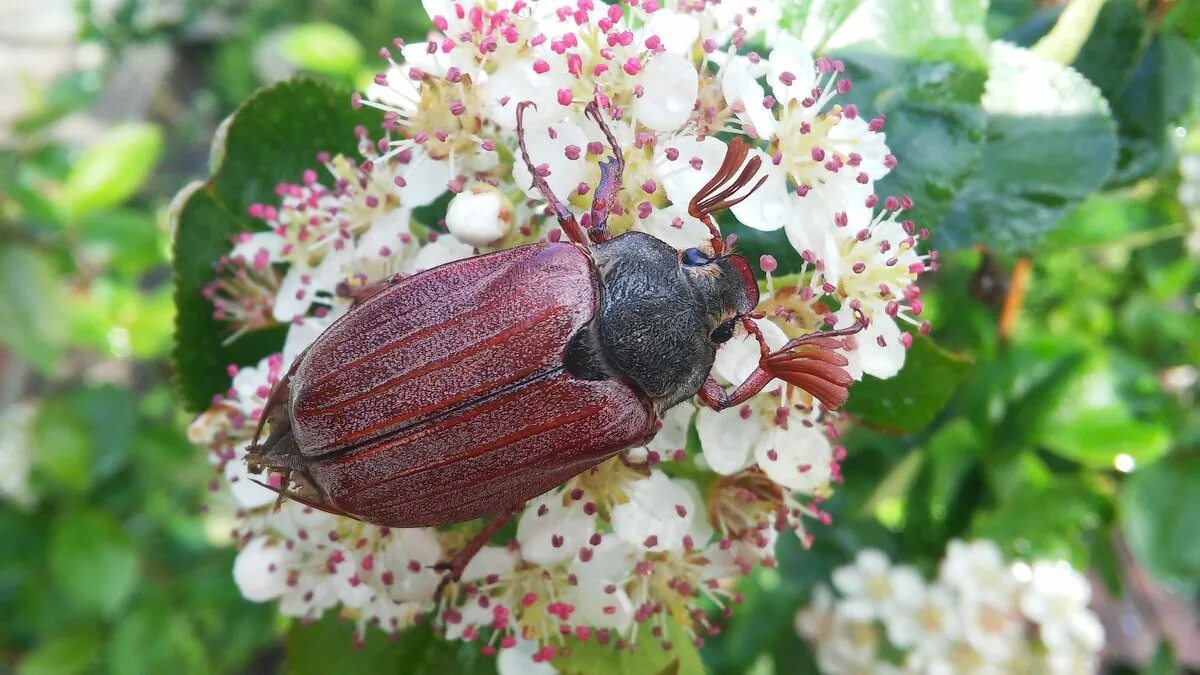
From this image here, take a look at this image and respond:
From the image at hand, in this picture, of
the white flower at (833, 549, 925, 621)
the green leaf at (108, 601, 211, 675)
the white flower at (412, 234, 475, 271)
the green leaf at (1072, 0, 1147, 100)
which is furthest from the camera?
the green leaf at (108, 601, 211, 675)

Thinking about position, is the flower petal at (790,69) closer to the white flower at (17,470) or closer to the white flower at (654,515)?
the white flower at (654,515)

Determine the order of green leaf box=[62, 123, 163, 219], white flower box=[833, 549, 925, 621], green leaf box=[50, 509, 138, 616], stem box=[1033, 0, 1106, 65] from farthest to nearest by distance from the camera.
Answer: green leaf box=[62, 123, 163, 219] → green leaf box=[50, 509, 138, 616] → white flower box=[833, 549, 925, 621] → stem box=[1033, 0, 1106, 65]

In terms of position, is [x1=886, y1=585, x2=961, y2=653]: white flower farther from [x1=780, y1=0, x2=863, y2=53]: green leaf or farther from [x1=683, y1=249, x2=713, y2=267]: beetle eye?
[x1=780, y1=0, x2=863, y2=53]: green leaf

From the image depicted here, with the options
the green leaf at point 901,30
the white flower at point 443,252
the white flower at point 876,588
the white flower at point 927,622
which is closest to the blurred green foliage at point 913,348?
the green leaf at point 901,30

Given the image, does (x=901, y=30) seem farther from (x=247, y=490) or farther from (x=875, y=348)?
(x=247, y=490)

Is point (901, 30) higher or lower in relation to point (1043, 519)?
higher

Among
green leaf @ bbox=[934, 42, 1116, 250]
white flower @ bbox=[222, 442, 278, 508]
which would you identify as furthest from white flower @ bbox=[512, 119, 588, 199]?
green leaf @ bbox=[934, 42, 1116, 250]

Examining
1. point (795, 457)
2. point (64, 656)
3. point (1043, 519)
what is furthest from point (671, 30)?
point (64, 656)
